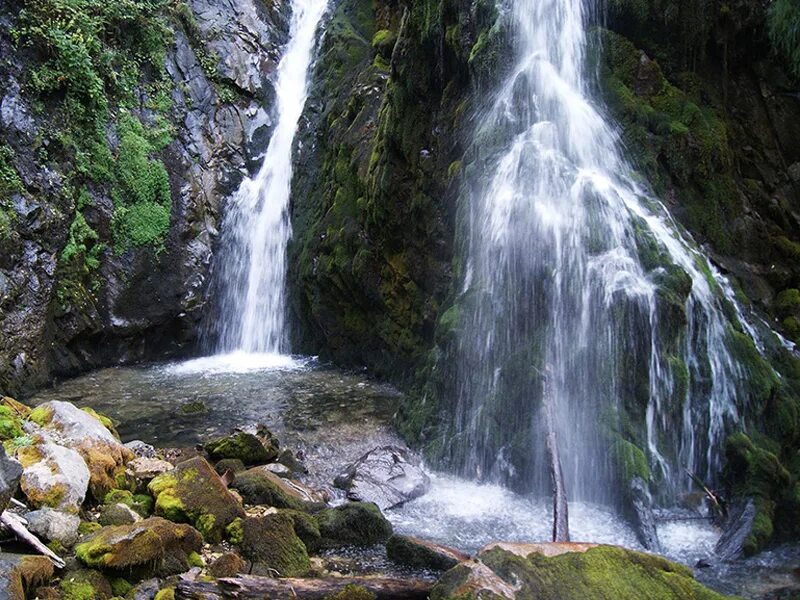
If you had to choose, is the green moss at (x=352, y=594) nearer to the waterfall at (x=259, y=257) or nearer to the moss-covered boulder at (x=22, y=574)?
the moss-covered boulder at (x=22, y=574)

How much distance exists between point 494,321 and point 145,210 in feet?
32.3

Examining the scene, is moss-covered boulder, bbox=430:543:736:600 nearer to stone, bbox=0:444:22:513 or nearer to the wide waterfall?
the wide waterfall

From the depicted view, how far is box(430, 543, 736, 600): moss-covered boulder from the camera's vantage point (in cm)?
380

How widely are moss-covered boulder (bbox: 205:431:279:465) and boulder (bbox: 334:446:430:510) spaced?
0.95 meters

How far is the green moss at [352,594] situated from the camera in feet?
14.0

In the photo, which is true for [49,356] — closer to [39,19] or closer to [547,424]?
[39,19]

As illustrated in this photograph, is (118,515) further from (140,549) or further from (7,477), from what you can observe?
(7,477)

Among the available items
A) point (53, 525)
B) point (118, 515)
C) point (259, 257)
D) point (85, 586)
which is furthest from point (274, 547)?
point (259, 257)

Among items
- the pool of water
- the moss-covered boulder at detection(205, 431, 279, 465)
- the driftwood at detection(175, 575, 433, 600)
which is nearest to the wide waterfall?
the pool of water

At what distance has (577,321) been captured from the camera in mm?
7336

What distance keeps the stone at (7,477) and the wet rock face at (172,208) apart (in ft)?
22.9

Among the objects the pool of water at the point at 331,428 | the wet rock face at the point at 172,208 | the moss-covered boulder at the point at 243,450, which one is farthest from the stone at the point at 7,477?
the wet rock face at the point at 172,208

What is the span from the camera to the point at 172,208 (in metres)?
15.1

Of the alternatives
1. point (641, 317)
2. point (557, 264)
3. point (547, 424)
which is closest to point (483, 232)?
point (557, 264)
